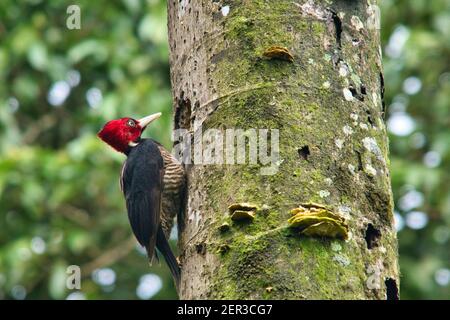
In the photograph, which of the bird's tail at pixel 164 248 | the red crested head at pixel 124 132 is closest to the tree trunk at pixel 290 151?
the bird's tail at pixel 164 248

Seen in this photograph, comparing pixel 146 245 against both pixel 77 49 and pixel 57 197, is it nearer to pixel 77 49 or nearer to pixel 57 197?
pixel 57 197

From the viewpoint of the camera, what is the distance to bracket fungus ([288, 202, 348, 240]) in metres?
2.82

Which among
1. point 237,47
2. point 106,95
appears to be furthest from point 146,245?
point 106,95

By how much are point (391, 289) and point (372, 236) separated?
Answer: 8.2 inches

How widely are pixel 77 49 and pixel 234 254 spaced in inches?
173

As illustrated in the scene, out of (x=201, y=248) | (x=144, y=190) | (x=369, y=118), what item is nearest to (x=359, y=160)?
(x=369, y=118)

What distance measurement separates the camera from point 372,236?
3.01 m

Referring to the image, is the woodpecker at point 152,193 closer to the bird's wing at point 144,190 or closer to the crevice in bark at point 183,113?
the bird's wing at point 144,190

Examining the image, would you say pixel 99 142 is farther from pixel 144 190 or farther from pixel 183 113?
pixel 183 113

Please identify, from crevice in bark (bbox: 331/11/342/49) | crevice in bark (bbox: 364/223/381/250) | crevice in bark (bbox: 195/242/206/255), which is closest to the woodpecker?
crevice in bark (bbox: 195/242/206/255)

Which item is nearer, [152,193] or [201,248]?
[201,248]

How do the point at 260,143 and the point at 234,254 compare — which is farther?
the point at 260,143

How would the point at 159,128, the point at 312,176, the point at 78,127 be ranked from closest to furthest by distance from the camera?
the point at 312,176 < the point at 159,128 < the point at 78,127
